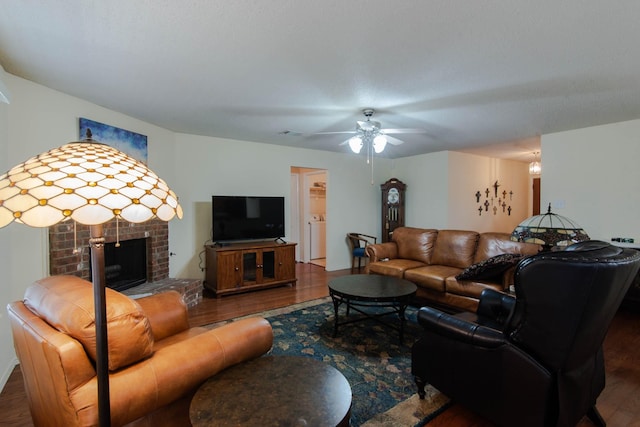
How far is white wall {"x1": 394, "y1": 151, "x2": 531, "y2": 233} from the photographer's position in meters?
5.71

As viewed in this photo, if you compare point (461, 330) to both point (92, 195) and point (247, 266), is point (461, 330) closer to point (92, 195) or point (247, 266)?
point (92, 195)

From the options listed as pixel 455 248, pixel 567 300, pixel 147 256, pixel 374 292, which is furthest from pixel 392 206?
pixel 567 300

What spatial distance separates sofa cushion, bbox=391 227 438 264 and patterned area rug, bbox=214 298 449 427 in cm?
91

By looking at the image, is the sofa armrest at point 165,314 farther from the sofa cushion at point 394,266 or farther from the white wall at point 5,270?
the sofa cushion at point 394,266

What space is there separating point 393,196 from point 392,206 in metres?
0.21

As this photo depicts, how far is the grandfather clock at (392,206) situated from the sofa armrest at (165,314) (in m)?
4.75

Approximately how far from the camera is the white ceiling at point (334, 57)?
1637mm

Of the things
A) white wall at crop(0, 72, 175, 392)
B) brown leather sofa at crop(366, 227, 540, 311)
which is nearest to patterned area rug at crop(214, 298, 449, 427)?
brown leather sofa at crop(366, 227, 540, 311)

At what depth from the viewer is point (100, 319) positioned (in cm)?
93

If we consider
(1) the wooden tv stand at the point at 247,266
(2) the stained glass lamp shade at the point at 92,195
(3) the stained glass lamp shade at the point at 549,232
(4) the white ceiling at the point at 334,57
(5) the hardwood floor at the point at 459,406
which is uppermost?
(4) the white ceiling at the point at 334,57

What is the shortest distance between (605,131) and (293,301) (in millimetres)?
4600

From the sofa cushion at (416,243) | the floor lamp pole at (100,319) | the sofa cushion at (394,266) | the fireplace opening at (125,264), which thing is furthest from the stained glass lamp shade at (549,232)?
the fireplace opening at (125,264)

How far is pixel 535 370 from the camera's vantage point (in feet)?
4.85

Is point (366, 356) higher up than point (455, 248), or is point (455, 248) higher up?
point (455, 248)
